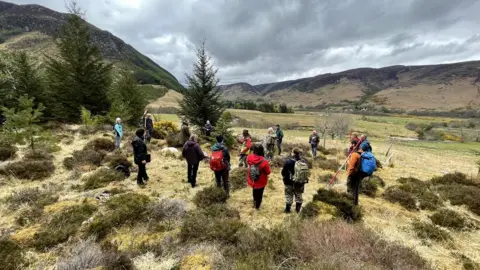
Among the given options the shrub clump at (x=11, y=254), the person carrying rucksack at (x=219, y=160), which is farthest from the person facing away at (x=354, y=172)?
the shrub clump at (x=11, y=254)

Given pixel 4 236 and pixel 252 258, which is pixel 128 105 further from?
pixel 252 258

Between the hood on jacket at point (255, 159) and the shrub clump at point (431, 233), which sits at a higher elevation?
the hood on jacket at point (255, 159)

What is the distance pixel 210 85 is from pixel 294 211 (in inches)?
502

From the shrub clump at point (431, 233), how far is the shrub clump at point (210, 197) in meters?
5.36

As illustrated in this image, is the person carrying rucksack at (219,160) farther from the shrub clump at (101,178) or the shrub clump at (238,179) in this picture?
the shrub clump at (101,178)

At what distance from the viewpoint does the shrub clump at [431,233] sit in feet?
20.0

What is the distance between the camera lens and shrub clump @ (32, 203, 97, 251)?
4676mm

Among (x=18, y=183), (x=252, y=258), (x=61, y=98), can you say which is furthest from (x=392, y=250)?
(x=61, y=98)

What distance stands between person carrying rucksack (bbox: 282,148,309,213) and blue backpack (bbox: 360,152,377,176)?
2.03 metres

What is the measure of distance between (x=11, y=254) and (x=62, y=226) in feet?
3.66

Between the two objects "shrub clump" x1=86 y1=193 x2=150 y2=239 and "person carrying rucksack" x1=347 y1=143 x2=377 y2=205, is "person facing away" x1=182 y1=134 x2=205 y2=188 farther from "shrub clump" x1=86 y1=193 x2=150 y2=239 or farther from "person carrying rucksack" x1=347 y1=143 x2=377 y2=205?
"person carrying rucksack" x1=347 y1=143 x2=377 y2=205

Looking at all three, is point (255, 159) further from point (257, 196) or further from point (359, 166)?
point (359, 166)

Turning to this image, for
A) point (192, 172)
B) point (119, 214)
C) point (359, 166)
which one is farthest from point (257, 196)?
point (119, 214)

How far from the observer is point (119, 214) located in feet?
18.4
